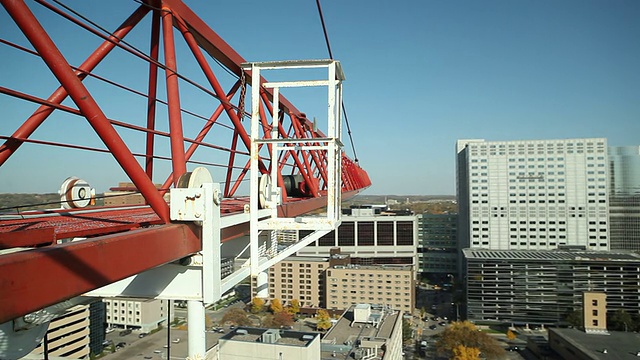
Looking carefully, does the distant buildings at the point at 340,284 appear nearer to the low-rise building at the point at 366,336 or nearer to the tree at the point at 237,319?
the tree at the point at 237,319

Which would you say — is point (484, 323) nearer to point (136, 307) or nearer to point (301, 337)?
point (301, 337)

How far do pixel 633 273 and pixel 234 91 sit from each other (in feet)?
87.9

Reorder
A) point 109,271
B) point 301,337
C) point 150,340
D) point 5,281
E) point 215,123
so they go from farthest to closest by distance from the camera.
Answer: point 150,340 < point 301,337 < point 215,123 < point 109,271 < point 5,281

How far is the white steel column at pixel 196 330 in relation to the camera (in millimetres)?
2307

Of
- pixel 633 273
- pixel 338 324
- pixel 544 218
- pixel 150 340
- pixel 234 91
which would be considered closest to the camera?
pixel 234 91

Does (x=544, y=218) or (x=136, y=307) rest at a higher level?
(x=544, y=218)

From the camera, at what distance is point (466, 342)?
68.3 ft

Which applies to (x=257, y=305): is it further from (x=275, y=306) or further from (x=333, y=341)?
(x=333, y=341)

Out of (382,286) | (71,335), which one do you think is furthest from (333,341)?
(382,286)

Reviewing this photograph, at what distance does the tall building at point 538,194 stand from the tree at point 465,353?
14.0m

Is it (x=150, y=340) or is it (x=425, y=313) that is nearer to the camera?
(x=150, y=340)

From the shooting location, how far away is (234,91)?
394cm

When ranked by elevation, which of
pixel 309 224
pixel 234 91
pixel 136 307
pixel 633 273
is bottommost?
pixel 136 307

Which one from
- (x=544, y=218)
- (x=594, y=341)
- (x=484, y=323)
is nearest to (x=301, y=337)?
A: (x=594, y=341)
